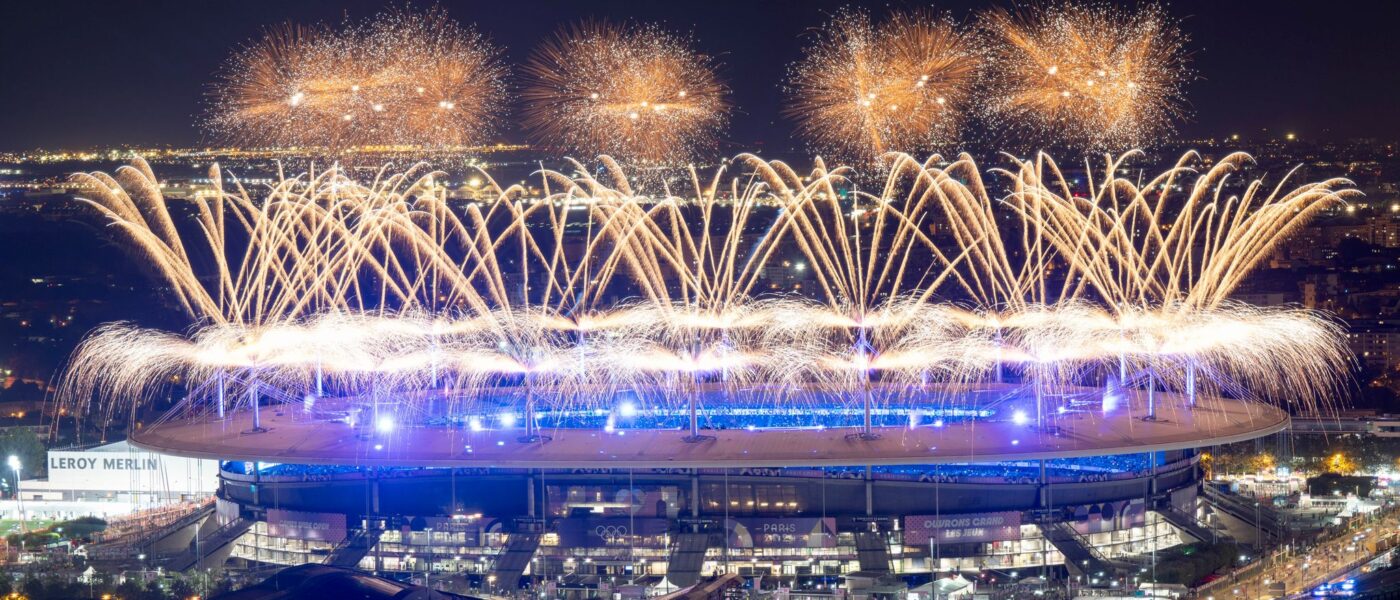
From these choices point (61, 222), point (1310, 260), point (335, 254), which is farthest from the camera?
point (61, 222)

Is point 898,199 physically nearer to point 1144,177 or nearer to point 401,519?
point 1144,177

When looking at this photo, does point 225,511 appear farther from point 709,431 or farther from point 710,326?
point 710,326

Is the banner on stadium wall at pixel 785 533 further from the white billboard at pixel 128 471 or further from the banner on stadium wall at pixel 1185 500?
the white billboard at pixel 128 471

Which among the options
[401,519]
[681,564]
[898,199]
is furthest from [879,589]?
[898,199]

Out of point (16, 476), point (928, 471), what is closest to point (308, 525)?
point (928, 471)

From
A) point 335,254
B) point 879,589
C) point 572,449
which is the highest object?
point 335,254

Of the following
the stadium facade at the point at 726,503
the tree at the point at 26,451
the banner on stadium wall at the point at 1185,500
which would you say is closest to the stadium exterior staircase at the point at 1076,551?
the stadium facade at the point at 726,503
